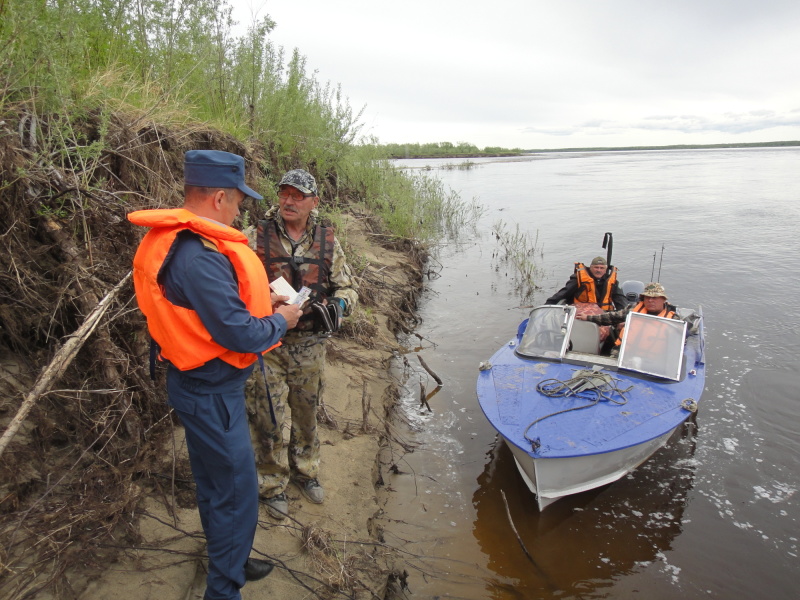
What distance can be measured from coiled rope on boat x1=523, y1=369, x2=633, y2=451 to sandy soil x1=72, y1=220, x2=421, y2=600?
1910 mm

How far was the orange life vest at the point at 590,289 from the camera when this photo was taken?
7918 millimetres

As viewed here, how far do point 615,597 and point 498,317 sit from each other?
7.06m

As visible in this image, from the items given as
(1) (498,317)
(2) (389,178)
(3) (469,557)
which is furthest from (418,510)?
(2) (389,178)

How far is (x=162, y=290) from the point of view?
2.19m

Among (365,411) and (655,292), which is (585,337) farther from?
(365,411)

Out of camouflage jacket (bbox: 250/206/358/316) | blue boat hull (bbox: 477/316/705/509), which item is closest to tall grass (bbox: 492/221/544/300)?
blue boat hull (bbox: 477/316/705/509)

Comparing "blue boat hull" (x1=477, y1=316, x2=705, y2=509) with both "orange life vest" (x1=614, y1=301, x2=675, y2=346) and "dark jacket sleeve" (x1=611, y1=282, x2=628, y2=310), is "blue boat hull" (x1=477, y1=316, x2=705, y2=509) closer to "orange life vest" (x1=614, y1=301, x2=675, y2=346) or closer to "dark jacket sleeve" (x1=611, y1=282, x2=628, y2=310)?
"orange life vest" (x1=614, y1=301, x2=675, y2=346)

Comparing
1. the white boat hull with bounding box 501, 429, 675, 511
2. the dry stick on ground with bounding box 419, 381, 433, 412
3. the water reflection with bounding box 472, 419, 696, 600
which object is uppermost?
the white boat hull with bounding box 501, 429, 675, 511

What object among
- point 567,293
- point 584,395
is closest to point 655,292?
point 567,293

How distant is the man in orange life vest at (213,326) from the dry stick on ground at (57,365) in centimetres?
63

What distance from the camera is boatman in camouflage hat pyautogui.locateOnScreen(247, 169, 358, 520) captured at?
10.8 feet

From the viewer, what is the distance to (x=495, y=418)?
16.1ft

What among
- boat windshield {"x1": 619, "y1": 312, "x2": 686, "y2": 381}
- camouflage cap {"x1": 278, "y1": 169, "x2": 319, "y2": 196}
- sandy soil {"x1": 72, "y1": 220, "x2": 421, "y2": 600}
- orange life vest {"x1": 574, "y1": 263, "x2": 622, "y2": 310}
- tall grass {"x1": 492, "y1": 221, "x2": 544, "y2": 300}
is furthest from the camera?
tall grass {"x1": 492, "y1": 221, "x2": 544, "y2": 300}

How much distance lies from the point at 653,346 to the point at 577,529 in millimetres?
2463
